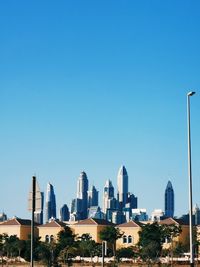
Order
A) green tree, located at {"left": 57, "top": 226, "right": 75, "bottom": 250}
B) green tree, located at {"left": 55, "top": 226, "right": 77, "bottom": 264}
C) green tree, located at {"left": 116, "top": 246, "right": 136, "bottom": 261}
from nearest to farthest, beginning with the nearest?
green tree, located at {"left": 55, "top": 226, "right": 77, "bottom": 264} < green tree, located at {"left": 116, "top": 246, "right": 136, "bottom": 261} < green tree, located at {"left": 57, "top": 226, "right": 75, "bottom": 250}

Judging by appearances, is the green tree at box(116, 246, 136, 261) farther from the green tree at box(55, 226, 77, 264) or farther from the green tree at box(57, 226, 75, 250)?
the green tree at box(57, 226, 75, 250)

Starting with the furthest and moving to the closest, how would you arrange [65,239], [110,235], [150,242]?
[65,239] → [110,235] → [150,242]

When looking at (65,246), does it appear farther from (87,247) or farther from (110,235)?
(110,235)

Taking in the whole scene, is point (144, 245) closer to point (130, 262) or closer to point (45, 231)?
point (130, 262)

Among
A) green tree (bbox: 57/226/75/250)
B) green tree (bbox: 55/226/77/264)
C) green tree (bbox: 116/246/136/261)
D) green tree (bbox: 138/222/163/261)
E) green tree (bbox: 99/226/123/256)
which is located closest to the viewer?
green tree (bbox: 138/222/163/261)

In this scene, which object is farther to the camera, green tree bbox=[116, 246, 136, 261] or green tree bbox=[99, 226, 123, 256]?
green tree bbox=[99, 226, 123, 256]

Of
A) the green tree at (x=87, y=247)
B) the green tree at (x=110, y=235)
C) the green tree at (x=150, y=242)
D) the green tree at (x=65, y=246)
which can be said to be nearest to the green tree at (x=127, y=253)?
the green tree at (x=150, y=242)

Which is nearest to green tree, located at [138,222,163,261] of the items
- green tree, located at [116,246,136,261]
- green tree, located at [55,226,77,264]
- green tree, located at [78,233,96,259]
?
green tree, located at [116,246,136,261]

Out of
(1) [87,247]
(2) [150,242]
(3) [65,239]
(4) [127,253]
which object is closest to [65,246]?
(3) [65,239]

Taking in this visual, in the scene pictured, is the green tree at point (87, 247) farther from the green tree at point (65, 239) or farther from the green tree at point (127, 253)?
the green tree at point (127, 253)

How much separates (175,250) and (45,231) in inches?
1378

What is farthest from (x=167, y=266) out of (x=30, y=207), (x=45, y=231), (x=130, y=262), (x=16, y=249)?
(x=30, y=207)

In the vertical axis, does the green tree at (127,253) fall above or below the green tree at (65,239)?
below

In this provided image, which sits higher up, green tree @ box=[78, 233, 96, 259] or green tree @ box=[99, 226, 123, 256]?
green tree @ box=[99, 226, 123, 256]
